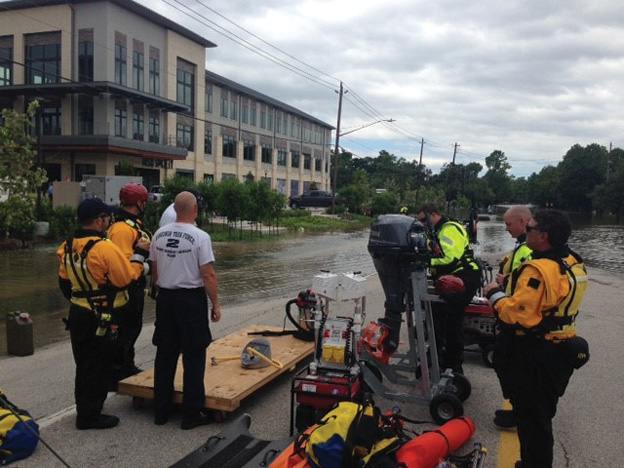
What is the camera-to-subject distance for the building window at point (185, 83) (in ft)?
161

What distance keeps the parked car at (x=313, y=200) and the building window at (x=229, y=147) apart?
911 cm

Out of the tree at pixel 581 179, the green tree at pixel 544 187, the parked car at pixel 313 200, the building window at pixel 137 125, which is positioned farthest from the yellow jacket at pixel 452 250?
the tree at pixel 581 179

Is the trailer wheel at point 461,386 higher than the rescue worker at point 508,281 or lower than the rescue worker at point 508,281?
lower

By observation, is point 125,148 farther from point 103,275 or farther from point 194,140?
point 103,275

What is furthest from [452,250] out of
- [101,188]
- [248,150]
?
[248,150]

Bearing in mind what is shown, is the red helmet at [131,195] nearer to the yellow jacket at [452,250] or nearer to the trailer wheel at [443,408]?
the yellow jacket at [452,250]

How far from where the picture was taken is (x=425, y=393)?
199 inches

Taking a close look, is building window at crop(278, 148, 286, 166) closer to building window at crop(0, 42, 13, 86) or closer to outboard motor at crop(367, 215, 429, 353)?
building window at crop(0, 42, 13, 86)

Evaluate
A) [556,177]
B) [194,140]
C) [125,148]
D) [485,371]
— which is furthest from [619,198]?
[485,371]

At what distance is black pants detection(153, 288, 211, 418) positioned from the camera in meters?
4.73

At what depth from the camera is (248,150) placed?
205ft

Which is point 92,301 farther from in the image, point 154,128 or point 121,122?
point 154,128

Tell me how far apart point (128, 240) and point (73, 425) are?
5.74 ft

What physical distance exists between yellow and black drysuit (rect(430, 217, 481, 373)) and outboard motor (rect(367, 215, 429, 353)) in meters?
0.77
